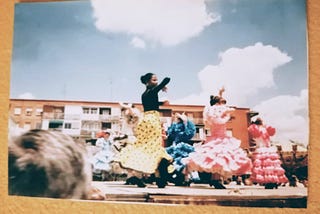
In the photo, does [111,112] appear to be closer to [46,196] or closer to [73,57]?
[73,57]

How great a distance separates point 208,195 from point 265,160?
216 mm

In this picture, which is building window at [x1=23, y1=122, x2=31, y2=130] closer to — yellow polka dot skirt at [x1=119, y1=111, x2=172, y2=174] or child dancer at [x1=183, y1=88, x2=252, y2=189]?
yellow polka dot skirt at [x1=119, y1=111, x2=172, y2=174]

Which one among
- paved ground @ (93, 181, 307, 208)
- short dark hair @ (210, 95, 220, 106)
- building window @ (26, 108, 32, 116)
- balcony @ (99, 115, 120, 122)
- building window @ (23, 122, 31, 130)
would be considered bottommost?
paved ground @ (93, 181, 307, 208)

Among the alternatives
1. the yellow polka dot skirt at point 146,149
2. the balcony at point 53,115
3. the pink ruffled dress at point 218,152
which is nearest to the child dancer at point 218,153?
the pink ruffled dress at point 218,152

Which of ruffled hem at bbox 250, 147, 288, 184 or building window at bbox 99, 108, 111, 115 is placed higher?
building window at bbox 99, 108, 111, 115

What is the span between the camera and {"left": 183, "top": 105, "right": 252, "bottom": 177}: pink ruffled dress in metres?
1.20

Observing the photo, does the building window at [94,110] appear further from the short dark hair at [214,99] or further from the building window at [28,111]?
the short dark hair at [214,99]

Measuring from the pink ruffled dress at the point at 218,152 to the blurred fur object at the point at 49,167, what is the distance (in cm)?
37

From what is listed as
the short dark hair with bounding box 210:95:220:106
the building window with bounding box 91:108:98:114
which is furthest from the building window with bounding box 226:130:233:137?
the building window with bounding box 91:108:98:114

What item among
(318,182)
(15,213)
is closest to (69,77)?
(15,213)

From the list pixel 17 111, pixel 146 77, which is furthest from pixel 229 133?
pixel 17 111

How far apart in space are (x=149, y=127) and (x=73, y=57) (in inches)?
14.6

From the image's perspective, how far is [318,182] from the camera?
1.15 meters

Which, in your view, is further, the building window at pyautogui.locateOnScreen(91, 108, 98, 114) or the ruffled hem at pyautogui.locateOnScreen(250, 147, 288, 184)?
the building window at pyautogui.locateOnScreen(91, 108, 98, 114)
